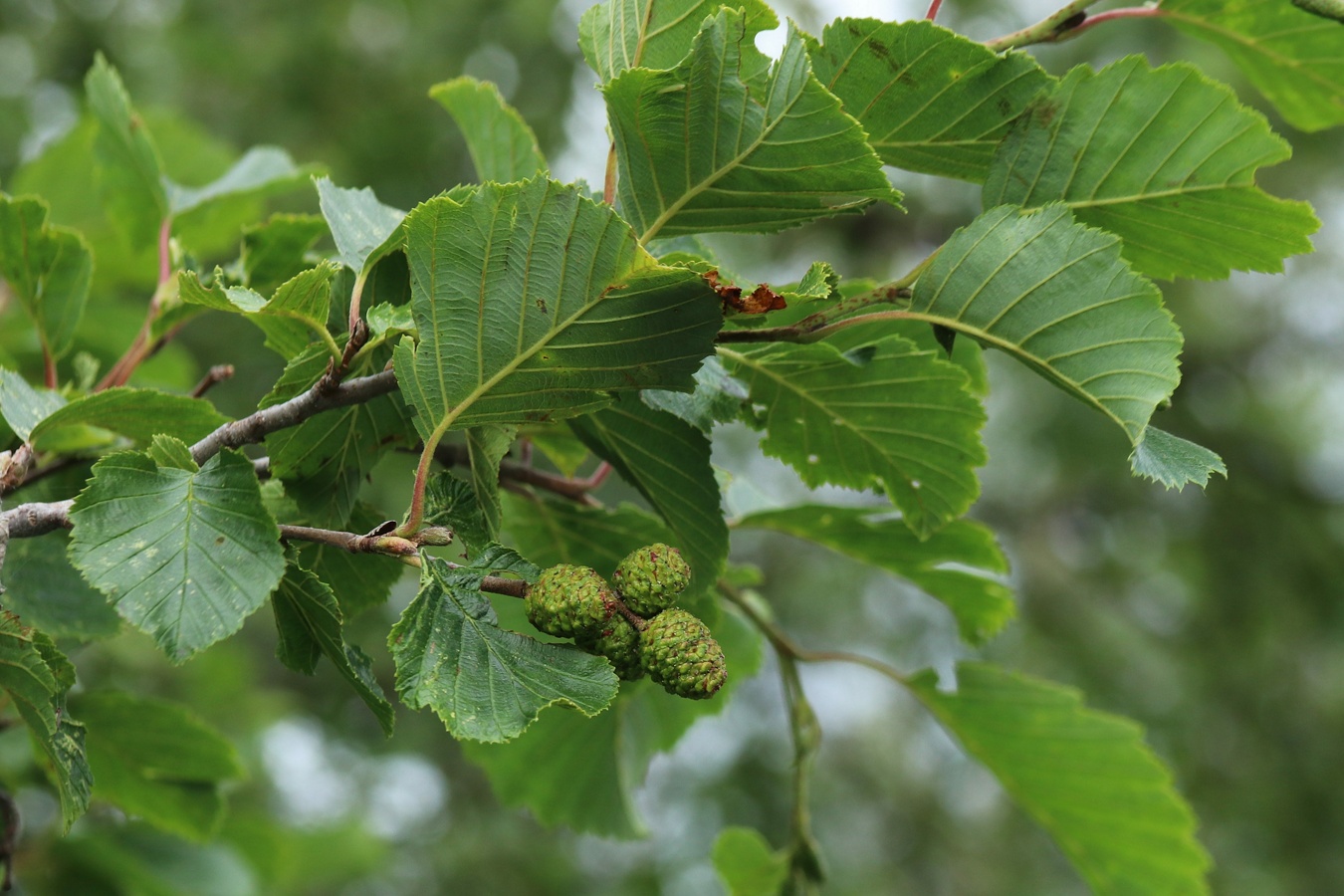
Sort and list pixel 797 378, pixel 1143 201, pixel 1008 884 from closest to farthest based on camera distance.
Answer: pixel 1143 201 < pixel 797 378 < pixel 1008 884

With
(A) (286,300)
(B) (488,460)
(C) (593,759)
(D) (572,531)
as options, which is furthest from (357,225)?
(C) (593,759)

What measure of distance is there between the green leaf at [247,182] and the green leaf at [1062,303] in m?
1.09

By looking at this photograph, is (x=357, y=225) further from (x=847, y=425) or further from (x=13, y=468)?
(x=847, y=425)

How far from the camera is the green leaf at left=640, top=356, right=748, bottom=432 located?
985mm

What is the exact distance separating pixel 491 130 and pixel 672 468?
47cm

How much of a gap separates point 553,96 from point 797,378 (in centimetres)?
407

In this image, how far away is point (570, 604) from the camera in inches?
31.2

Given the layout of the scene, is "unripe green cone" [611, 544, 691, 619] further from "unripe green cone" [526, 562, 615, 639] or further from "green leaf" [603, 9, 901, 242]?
"green leaf" [603, 9, 901, 242]

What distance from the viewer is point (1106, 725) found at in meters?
1.58

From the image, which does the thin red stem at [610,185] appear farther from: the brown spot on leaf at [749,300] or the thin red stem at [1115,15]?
the thin red stem at [1115,15]

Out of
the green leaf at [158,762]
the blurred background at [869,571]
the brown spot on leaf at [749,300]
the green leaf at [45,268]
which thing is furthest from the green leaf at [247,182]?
the blurred background at [869,571]

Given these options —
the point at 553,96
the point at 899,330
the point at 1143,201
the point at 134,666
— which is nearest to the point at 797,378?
the point at 899,330

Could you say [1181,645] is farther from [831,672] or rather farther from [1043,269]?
[1043,269]

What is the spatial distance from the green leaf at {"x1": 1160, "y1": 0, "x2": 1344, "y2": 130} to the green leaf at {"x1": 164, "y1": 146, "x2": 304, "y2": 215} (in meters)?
1.18
